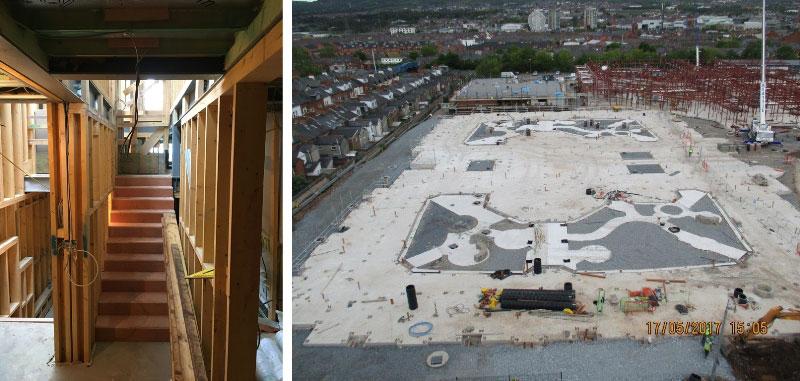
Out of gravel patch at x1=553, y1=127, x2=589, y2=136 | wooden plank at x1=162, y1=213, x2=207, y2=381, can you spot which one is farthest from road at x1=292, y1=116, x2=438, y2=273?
wooden plank at x1=162, y1=213, x2=207, y2=381

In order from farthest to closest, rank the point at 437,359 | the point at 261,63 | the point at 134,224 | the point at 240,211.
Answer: the point at 134,224
the point at 437,359
the point at 240,211
the point at 261,63

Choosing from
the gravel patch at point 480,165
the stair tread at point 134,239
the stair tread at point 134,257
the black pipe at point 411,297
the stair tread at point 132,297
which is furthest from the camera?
the gravel patch at point 480,165

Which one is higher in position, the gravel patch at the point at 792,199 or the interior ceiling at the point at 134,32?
the interior ceiling at the point at 134,32

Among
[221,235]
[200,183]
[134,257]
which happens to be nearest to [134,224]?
[134,257]

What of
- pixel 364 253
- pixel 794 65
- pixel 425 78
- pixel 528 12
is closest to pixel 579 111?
pixel 425 78

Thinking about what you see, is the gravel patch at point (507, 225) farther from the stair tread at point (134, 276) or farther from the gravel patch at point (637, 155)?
the stair tread at point (134, 276)

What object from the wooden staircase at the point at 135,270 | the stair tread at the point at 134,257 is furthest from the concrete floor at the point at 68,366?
the stair tread at the point at 134,257

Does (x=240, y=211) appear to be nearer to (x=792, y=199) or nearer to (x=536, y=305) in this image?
(x=536, y=305)
